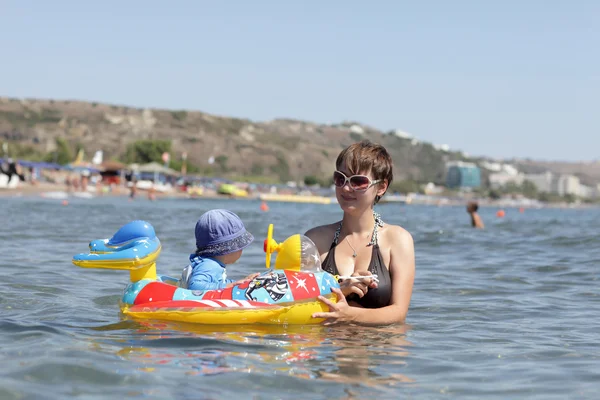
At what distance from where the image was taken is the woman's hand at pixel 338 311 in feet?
16.9

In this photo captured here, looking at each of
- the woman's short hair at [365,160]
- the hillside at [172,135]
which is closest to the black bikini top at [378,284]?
the woman's short hair at [365,160]

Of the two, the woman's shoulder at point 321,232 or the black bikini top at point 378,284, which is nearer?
the black bikini top at point 378,284

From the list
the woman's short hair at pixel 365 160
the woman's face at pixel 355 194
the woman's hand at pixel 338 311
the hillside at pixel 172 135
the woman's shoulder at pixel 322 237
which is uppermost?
the hillside at pixel 172 135

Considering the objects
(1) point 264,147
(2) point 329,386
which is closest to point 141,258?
(2) point 329,386

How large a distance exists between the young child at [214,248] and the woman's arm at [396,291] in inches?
33.8

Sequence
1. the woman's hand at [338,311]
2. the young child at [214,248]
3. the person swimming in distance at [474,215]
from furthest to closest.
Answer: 1. the person swimming in distance at [474,215]
2. the young child at [214,248]
3. the woman's hand at [338,311]

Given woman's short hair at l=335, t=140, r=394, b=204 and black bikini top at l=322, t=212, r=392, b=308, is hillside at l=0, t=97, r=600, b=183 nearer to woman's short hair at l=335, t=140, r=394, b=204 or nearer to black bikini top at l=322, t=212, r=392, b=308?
black bikini top at l=322, t=212, r=392, b=308

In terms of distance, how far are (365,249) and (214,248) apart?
1108mm

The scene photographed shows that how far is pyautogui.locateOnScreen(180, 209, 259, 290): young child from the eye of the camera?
18.4 feet

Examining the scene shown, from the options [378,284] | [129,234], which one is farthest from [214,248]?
[378,284]

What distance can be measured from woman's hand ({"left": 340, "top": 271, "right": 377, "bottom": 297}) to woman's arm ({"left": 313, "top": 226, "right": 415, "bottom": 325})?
10cm

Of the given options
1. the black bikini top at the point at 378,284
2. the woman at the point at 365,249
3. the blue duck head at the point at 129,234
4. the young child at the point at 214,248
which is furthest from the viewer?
the blue duck head at the point at 129,234

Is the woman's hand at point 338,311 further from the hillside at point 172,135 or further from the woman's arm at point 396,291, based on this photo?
the hillside at point 172,135

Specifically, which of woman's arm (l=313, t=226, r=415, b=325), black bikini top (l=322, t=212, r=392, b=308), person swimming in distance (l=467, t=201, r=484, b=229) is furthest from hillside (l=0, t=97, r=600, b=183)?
woman's arm (l=313, t=226, r=415, b=325)
